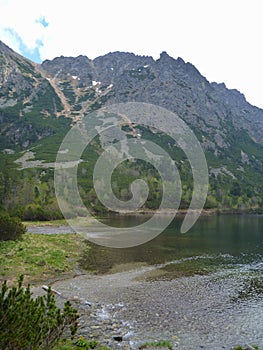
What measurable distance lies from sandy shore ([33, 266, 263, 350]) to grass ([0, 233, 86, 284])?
2.59 metres

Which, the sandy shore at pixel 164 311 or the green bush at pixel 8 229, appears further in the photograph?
the green bush at pixel 8 229

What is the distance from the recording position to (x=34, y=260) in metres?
30.4

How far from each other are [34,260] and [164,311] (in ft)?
51.6

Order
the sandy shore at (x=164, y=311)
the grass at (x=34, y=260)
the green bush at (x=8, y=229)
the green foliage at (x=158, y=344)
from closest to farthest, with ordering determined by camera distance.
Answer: the green foliage at (x=158, y=344), the sandy shore at (x=164, y=311), the grass at (x=34, y=260), the green bush at (x=8, y=229)

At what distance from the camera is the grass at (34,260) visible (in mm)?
26766

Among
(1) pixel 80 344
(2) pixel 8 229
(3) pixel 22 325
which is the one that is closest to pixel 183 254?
(2) pixel 8 229

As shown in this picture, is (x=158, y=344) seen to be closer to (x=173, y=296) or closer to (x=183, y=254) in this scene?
(x=173, y=296)

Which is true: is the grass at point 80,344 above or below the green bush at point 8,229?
below

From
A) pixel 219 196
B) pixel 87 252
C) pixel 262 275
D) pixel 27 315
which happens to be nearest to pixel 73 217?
pixel 87 252

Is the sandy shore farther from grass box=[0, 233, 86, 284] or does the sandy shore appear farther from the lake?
the lake

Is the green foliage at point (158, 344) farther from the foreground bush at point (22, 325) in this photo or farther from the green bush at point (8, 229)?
the green bush at point (8, 229)

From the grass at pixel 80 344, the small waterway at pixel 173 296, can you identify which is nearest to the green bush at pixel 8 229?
the small waterway at pixel 173 296

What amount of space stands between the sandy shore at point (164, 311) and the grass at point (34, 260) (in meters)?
2.59

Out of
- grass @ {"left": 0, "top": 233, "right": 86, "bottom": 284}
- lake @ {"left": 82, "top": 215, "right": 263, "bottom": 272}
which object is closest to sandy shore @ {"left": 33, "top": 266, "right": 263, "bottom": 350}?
grass @ {"left": 0, "top": 233, "right": 86, "bottom": 284}
